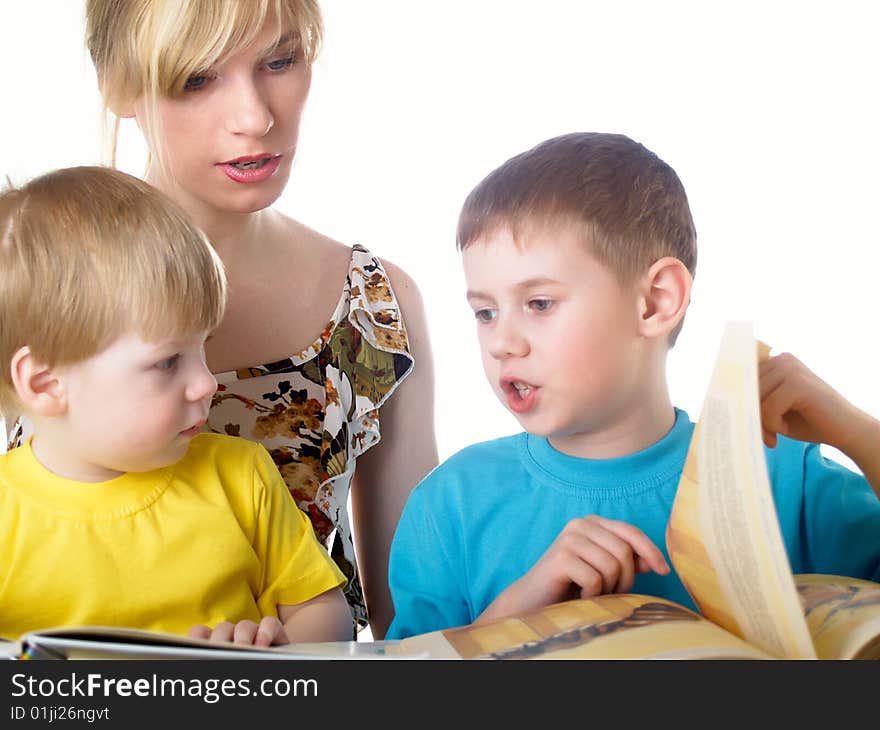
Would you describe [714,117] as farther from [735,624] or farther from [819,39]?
[735,624]

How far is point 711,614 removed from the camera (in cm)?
100

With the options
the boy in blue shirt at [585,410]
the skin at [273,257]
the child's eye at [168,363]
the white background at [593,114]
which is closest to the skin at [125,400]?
the child's eye at [168,363]

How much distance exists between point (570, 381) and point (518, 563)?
0.74ft

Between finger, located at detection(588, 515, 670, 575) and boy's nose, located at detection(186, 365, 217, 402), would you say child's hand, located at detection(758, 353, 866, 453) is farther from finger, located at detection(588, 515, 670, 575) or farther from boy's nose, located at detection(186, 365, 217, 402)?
boy's nose, located at detection(186, 365, 217, 402)

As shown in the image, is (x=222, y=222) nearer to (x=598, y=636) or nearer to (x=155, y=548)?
(x=155, y=548)

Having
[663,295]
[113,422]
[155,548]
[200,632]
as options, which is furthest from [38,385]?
[663,295]

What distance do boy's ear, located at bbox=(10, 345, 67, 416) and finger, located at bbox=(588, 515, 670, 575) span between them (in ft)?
→ 1.91

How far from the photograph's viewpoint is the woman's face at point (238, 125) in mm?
1509

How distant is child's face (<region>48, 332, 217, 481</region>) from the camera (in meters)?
1.17

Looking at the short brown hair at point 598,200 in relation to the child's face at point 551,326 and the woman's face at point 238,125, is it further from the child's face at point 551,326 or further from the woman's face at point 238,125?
the woman's face at point 238,125

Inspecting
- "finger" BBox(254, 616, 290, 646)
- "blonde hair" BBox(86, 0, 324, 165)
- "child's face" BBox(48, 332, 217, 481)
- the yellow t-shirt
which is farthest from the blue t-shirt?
"blonde hair" BBox(86, 0, 324, 165)
